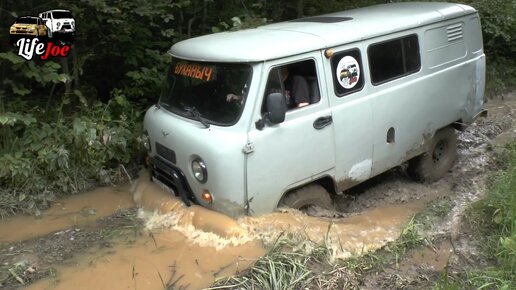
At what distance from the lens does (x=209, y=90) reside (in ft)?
15.5

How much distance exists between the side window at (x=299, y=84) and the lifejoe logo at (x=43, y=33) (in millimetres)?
3171

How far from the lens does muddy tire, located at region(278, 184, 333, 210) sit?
487 cm

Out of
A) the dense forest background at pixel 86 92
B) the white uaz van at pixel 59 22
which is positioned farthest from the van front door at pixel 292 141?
the white uaz van at pixel 59 22

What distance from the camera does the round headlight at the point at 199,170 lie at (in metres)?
4.46

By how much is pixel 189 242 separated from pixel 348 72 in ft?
7.39

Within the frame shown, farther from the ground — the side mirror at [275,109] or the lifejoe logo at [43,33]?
the lifejoe logo at [43,33]

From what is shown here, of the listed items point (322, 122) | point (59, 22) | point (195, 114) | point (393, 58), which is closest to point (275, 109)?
point (322, 122)

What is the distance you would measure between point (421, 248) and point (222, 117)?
6.93 ft

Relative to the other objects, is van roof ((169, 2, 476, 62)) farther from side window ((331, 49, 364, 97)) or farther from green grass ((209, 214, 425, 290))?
green grass ((209, 214, 425, 290))

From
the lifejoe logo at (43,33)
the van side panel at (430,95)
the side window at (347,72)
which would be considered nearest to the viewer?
the side window at (347,72)

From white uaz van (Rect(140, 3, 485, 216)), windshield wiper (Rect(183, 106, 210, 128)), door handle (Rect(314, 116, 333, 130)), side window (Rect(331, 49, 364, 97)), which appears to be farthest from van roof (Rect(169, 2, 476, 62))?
door handle (Rect(314, 116, 333, 130))

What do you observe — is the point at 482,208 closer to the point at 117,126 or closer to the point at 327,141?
the point at 327,141

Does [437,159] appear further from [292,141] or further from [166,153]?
[166,153]

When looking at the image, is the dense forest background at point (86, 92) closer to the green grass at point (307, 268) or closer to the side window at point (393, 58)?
the side window at point (393, 58)
